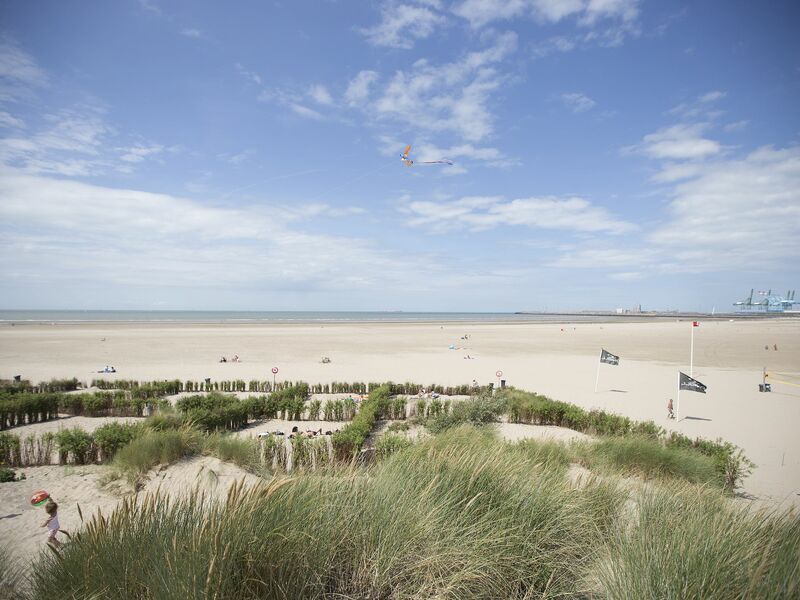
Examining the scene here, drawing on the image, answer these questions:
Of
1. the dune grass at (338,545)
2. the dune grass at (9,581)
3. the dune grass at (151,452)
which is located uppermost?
the dune grass at (338,545)

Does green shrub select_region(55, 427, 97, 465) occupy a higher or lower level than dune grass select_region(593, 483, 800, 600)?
lower

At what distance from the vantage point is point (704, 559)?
10.7 ft

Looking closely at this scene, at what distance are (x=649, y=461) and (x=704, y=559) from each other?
700 centimetres

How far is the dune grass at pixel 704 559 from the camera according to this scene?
3.03 meters

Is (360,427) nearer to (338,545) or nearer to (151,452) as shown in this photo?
(151,452)

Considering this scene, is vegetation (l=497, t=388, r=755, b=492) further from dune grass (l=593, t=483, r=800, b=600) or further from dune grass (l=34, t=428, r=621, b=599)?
dune grass (l=34, t=428, r=621, b=599)

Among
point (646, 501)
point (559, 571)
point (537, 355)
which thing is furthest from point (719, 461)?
point (537, 355)

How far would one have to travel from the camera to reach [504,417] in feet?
52.9

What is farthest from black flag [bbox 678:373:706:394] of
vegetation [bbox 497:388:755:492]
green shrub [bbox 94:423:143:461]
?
green shrub [bbox 94:423:143:461]

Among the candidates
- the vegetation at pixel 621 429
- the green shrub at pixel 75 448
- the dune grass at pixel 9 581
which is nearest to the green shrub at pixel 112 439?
the green shrub at pixel 75 448

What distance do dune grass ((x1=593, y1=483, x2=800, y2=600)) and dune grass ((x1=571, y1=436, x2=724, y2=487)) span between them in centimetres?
475

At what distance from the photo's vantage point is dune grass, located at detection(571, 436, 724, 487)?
8844mm

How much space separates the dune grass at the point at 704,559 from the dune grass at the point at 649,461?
4751mm

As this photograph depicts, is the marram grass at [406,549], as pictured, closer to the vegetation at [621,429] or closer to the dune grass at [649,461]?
the dune grass at [649,461]
